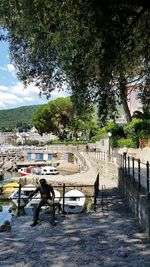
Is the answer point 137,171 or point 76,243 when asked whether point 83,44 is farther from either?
point 137,171

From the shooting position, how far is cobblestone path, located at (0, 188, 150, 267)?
888cm

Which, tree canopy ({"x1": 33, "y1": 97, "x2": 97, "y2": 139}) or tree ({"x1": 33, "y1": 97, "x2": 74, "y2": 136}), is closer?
tree canopy ({"x1": 33, "y1": 97, "x2": 97, "y2": 139})

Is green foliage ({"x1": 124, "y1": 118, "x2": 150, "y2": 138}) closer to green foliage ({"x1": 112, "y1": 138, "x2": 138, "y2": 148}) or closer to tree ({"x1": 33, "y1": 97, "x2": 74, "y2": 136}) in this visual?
green foliage ({"x1": 112, "y1": 138, "x2": 138, "y2": 148})

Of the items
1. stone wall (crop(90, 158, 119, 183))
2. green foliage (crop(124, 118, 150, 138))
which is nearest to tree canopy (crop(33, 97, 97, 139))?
green foliage (crop(124, 118, 150, 138))

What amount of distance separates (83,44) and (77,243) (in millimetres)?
6636

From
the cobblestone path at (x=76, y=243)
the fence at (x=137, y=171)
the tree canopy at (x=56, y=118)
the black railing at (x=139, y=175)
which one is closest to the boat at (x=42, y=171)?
the fence at (x=137, y=171)

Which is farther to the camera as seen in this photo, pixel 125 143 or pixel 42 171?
pixel 42 171

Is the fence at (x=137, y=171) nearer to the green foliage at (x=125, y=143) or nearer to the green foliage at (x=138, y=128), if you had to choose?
the green foliage at (x=138, y=128)

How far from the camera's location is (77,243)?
1041cm

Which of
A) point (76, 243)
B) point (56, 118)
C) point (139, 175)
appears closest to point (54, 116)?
point (56, 118)

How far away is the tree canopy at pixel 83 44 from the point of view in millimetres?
11938

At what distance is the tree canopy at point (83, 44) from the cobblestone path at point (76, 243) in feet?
17.1

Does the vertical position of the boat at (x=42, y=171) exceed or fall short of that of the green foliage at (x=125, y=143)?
it falls short

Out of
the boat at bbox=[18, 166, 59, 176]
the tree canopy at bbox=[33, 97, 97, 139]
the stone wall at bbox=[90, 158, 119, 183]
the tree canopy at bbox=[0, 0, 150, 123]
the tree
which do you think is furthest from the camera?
the tree
